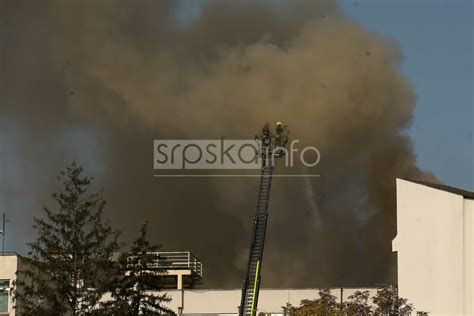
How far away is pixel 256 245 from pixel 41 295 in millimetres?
13657

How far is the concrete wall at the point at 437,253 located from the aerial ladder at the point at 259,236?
Answer: 20.7ft

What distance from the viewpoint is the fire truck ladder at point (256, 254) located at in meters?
52.6

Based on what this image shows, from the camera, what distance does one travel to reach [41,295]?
44.9m

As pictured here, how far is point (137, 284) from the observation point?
48312mm

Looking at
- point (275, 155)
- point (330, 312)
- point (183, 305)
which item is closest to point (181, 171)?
point (183, 305)

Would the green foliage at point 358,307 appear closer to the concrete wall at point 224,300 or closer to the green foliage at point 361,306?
the green foliage at point 361,306

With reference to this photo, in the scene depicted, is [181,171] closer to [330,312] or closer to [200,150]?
[200,150]

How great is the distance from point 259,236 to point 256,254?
52.0 inches

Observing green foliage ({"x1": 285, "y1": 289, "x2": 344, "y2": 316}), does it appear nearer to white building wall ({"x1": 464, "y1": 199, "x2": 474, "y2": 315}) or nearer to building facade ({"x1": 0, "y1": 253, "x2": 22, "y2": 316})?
white building wall ({"x1": 464, "y1": 199, "x2": 474, "y2": 315})

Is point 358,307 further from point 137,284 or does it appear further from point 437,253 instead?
point 437,253

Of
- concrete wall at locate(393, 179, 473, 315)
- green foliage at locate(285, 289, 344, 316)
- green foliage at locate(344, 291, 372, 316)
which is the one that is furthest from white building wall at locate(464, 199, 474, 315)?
green foliage at locate(344, 291, 372, 316)

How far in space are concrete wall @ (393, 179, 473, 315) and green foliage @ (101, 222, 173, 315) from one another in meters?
11.9

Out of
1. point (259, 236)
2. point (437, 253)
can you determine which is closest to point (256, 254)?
point (259, 236)

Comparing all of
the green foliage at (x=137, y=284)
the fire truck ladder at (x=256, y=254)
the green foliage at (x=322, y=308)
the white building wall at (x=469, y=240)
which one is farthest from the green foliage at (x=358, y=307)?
the white building wall at (x=469, y=240)
